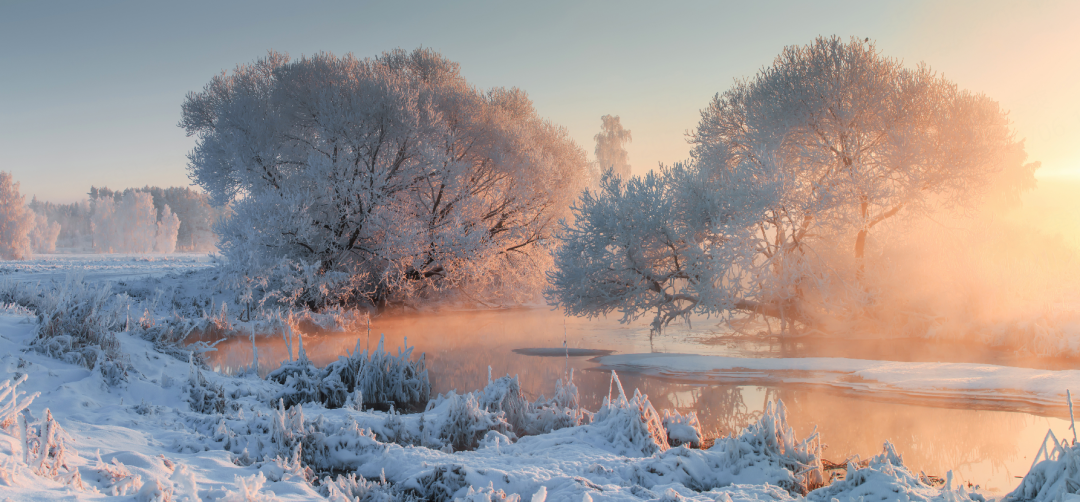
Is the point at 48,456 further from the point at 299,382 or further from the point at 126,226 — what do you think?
the point at 126,226

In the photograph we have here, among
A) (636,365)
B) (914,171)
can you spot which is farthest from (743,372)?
(914,171)

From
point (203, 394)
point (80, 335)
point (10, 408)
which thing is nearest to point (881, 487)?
point (10, 408)

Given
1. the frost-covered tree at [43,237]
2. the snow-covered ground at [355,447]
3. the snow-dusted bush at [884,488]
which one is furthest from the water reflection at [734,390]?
the frost-covered tree at [43,237]

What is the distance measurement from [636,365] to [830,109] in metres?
7.59

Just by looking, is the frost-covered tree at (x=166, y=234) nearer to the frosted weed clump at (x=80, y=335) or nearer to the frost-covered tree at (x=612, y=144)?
the frost-covered tree at (x=612, y=144)

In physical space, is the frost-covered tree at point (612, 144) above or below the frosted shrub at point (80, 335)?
above

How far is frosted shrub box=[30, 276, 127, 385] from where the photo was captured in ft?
19.1

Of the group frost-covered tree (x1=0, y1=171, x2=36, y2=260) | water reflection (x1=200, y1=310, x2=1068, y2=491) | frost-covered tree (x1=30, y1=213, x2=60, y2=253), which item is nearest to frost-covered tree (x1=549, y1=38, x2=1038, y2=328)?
water reflection (x1=200, y1=310, x2=1068, y2=491)

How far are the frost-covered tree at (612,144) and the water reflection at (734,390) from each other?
28.0 meters

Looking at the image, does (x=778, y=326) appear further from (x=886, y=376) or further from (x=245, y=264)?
(x=245, y=264)

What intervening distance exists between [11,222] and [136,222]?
25.7 meters

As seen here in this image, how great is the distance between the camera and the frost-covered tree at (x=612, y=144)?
42.4 metres

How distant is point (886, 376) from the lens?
807cm

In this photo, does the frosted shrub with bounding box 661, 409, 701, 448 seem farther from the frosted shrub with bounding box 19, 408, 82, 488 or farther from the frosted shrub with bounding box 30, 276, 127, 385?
the frosted shrub with bounding box 30, 276, 127, 385
